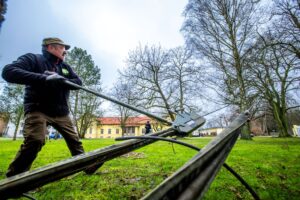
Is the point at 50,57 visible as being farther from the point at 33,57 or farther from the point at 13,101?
the point at 13,101

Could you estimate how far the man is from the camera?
2182 mm

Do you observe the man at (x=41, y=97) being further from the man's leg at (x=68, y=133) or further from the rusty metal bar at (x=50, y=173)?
the rusty metal bar at (x=50, y=173)

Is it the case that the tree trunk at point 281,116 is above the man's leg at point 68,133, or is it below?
above

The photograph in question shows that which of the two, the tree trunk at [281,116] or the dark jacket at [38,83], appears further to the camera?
the tree trunk at [281,116]

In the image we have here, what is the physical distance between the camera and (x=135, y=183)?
8.71ft

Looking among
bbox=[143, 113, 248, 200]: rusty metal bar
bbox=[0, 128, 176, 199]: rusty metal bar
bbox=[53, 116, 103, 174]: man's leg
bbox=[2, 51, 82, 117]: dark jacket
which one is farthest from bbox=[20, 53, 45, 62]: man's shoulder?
bbox=[143, 113, 248, 200]: rusty metal bar

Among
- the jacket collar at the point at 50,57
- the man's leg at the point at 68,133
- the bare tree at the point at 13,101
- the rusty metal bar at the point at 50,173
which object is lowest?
the rusty metal bar at the point at 50,173

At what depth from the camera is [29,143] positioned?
2.25 metres

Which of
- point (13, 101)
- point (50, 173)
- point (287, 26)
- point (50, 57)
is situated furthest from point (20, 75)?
point (13, 101)

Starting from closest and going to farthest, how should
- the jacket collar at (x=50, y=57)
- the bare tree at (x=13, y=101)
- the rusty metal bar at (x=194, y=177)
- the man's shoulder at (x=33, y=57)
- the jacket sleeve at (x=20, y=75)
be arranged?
the rusty metal bar at (x=194, y=177)
the jacket sleeve at (x=20, y=75)
the man's shoulder at (x=33, y=57)
the jacket collar at (x=50, y=57)
the bare tree at (x=13, y=101)

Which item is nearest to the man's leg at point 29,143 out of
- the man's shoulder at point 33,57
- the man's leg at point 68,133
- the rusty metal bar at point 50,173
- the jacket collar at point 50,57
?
the man's leg at point 68,133

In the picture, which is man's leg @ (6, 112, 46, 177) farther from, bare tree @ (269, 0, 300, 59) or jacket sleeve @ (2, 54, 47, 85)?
bare tree @ (269, 0, 300, 59)

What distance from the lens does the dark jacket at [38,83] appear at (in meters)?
2.18

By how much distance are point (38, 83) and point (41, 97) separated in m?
0.31
